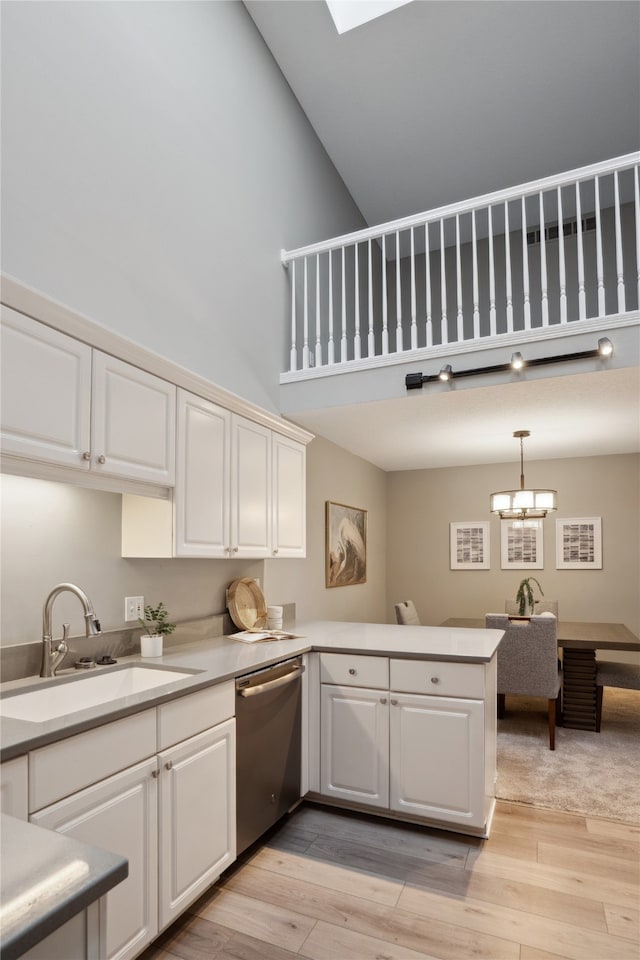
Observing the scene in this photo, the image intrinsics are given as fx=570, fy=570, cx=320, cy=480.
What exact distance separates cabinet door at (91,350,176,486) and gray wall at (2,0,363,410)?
368 mm

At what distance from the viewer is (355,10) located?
13.0 ft

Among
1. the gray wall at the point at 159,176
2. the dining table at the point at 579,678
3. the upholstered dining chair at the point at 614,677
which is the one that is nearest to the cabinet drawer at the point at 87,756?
the gray wall at the point at 159,176

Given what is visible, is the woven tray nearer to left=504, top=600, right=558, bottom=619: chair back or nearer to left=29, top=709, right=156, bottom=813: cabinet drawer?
left=29, top=709, right=156, bottom=813: cabinet drawer

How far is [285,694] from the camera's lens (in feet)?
9.20

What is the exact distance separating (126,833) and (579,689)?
12.1 ft

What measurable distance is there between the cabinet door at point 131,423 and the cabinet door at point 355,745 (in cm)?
148

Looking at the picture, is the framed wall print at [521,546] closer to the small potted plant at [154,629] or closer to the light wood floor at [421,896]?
the light wood floor at [421,896]

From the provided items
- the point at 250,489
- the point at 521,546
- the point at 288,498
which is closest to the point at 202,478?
the point at 250,489

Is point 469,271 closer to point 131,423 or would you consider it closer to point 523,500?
point 523,500

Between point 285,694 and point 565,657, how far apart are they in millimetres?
2611

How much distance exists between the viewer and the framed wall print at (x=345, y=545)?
4.92m

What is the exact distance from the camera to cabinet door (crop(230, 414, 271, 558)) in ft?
10.4

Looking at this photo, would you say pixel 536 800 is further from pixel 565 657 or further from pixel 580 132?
pixel 580 132

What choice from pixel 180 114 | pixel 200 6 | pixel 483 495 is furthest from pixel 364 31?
pixel 483 495
